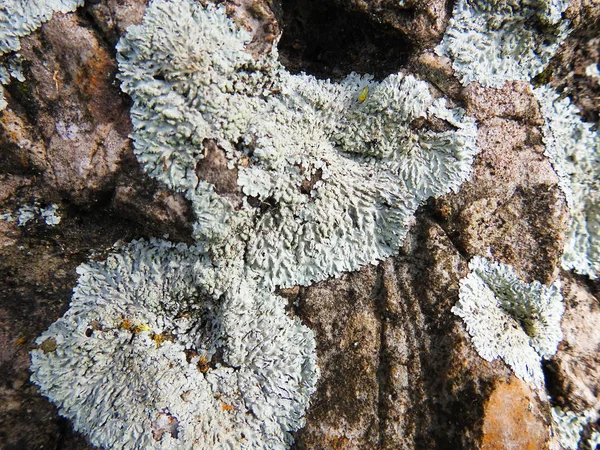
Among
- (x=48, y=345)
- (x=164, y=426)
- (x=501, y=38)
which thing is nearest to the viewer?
(x=164, y=426)

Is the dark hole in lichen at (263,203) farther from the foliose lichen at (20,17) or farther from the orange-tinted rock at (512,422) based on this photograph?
the orange-tinted rock at (512,422)

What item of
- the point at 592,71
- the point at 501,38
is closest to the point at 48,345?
the point at 501,38

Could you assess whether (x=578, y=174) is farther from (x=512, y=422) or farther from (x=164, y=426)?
(x=164, y=426)

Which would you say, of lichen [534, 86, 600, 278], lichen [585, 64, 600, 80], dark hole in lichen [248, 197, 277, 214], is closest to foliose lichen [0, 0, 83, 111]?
dark hole in lichen [248, 197, 277, 214]

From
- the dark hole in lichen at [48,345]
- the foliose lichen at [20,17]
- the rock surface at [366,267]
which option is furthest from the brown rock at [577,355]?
the foliose lichen at [20,17]

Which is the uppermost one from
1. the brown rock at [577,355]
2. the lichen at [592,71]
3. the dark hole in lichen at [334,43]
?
the lichen at [592,71]
